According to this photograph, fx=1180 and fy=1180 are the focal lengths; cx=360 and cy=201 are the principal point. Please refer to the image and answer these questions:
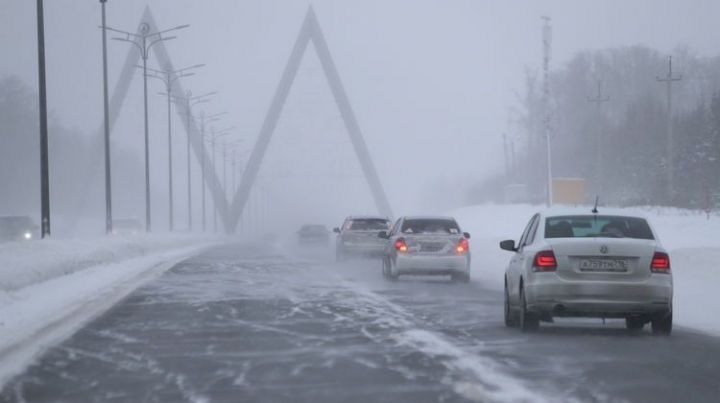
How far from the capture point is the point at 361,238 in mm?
36312

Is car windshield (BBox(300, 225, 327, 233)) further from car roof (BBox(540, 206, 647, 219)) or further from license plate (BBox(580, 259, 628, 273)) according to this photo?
license plate (BBox(580, 259, 628, 273))

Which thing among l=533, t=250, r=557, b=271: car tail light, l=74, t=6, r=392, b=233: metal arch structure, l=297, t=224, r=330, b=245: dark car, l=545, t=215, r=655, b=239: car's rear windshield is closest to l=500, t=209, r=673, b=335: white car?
l=533, t=250, r=557, b=271: car tail light

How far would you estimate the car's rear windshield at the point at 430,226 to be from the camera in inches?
1001

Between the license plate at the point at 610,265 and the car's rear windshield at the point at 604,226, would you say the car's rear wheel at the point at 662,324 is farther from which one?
the car's rear windshield at the point at 604,226

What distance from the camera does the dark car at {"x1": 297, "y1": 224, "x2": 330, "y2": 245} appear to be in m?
63.1

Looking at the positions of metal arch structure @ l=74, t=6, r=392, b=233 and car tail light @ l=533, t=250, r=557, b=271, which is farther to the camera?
metal arch structure @ l=74, t=6, r=392, b=233

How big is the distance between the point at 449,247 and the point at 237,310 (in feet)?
27.8

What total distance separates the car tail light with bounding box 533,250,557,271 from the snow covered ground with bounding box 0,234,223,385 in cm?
538

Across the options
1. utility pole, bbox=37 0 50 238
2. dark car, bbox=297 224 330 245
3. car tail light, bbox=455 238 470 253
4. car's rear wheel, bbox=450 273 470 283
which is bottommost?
dark car, bbox=297 224 330 245

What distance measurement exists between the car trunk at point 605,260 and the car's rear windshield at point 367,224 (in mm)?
23691

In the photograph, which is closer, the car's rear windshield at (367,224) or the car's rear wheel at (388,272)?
the car's rear wheel at (388,272)

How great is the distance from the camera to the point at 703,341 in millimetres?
12852

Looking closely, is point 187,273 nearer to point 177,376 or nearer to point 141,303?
point 141,303

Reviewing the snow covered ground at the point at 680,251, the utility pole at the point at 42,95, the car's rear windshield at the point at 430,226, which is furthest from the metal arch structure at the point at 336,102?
the car's rear windshield at the point at 430,226
